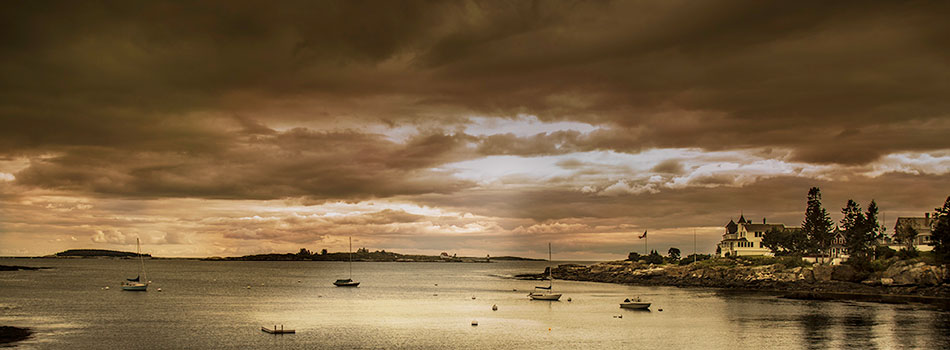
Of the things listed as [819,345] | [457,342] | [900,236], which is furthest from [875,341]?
[900,236]

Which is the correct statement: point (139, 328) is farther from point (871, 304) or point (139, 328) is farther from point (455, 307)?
point (871, 304)

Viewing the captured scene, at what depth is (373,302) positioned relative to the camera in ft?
410

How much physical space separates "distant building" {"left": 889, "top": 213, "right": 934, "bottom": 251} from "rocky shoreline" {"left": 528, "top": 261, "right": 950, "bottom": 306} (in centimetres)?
2992

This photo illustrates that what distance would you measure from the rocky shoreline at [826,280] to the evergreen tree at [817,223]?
19507 millimetres

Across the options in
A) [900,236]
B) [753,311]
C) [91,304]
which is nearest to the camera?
[753,311]

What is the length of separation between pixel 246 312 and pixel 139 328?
24.4 metres

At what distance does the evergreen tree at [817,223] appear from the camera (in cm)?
16738

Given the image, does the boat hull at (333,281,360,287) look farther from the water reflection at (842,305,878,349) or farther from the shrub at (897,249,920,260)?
the shrub at (897,249,920,260)

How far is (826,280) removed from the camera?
137125mm

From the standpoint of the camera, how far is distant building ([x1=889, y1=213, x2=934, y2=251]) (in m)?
154

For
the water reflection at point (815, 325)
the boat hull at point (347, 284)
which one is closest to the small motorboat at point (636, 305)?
the water reflection at point (815, 325)

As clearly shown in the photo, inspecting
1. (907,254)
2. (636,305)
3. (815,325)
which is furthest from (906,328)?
(907,254)

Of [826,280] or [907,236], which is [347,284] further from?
[907,236]

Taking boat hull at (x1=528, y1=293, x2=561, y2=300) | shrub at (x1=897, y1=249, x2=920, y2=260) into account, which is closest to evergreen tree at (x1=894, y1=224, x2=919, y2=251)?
shrub at (x1=897, y1=249, x2=920, y2=260)
